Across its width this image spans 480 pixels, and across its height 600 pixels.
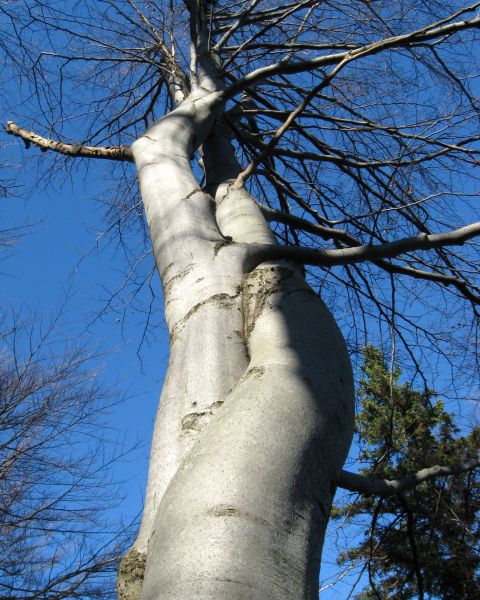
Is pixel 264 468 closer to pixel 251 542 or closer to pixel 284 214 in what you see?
pixel 251 542

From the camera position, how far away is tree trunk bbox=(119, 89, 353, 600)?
897mm

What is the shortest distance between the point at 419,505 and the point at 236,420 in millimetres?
1941

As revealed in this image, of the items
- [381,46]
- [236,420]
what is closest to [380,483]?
[236,420]

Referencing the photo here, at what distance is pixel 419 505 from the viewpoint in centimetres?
272

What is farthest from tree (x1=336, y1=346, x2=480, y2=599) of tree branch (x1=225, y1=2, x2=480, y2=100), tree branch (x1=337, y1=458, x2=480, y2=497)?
tree branch (x1=225, y1=2, x2=480, y2=100)

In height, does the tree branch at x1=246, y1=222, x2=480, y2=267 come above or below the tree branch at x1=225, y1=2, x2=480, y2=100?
below

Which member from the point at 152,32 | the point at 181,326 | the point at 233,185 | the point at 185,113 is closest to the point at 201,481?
the point at 181,326

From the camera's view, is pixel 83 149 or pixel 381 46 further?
pixel 83 149

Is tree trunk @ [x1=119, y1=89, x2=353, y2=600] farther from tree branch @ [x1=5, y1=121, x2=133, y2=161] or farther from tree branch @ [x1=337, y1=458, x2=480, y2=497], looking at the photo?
tree branch @ [x1=5, y1=121, x2=133, y2=161]

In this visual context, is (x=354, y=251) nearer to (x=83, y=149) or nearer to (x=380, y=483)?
(x=380, y=483)

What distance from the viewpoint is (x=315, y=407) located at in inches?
47.1

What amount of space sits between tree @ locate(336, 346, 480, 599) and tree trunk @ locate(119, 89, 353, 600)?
1196 millimetres

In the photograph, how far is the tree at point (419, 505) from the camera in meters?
3.07

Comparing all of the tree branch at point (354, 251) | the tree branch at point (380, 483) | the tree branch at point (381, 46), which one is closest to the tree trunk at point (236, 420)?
the tree branch at point (354, 251)
